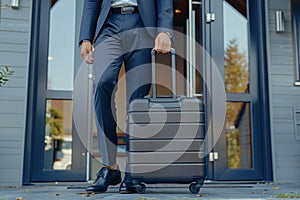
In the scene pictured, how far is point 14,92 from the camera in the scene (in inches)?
123

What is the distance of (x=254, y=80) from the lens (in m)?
3.54

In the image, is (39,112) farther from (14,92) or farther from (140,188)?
(140,188)

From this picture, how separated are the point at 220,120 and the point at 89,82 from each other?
3.73 feet

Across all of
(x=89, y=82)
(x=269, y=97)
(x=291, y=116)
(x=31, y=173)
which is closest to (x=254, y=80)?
(x=269, y=97)

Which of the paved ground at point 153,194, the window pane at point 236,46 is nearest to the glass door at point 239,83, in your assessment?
the window pane at point 236,46

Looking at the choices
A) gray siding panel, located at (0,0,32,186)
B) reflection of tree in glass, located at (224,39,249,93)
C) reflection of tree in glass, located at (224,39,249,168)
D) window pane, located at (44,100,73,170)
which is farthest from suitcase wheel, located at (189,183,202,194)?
window pane, located at (44,100,73,170)

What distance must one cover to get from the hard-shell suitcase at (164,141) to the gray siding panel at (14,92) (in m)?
1.41

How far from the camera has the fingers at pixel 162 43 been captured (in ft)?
6.84

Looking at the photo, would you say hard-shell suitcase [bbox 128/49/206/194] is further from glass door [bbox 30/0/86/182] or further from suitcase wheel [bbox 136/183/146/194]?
glass door [bbox 30/0/86/182]

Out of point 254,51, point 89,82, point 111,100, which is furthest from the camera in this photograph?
point 254,51

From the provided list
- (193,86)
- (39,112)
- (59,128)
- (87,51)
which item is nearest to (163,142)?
(87,51)

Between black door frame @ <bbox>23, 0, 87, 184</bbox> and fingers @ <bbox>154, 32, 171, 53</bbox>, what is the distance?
4.67ft

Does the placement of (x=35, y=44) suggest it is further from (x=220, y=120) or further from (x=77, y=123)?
(x=220, y=120)

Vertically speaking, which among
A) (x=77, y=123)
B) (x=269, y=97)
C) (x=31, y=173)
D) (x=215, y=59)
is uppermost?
(x=215, y=59)
